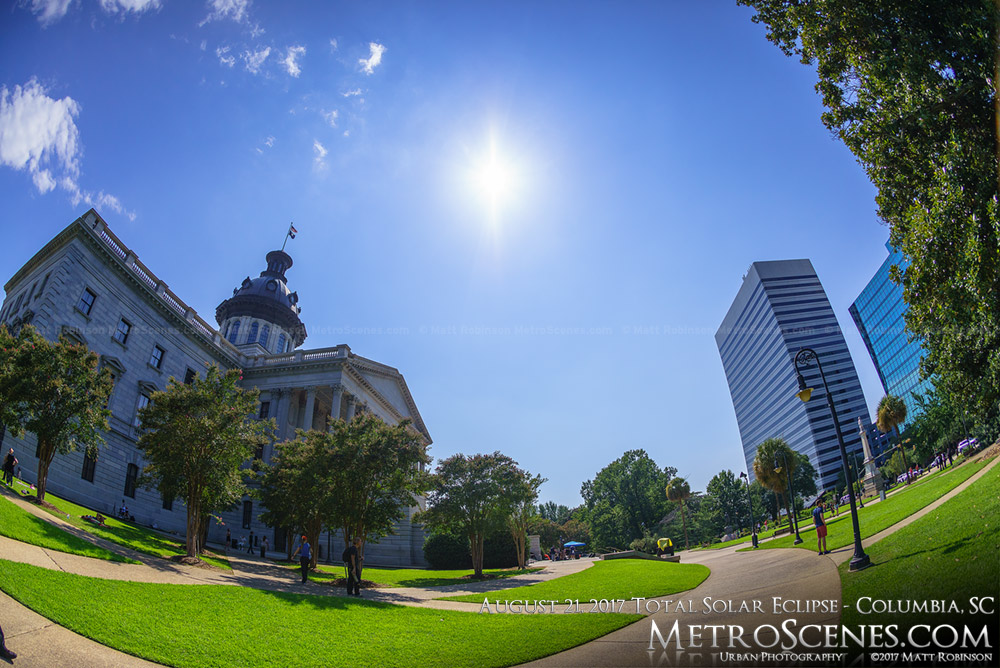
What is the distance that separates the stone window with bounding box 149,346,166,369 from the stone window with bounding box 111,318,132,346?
2904 millimetres

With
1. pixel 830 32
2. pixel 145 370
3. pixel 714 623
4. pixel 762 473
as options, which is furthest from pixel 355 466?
pixel 762 473

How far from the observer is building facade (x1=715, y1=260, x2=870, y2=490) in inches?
4892

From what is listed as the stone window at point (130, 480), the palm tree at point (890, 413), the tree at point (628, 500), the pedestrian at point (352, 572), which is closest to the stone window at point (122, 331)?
the stone window at point (130, 480)

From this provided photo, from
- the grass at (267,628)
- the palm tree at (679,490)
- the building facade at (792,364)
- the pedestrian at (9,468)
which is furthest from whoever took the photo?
the building facade at (792,364)

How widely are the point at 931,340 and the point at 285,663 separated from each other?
15.5 m

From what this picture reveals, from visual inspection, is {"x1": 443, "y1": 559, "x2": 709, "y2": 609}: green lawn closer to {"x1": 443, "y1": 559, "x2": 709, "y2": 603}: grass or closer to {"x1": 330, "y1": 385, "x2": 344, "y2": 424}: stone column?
{"x1": 443, "y1": 559, "x2": 709, "y2": 603}: grass

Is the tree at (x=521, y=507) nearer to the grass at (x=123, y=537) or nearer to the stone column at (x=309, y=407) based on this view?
the grass at (x=123, y=537)

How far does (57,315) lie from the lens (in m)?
28.9

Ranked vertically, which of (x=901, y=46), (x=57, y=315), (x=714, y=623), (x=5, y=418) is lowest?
(x=714, y=623)

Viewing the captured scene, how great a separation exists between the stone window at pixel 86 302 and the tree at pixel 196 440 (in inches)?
632

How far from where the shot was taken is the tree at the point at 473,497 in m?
28.9

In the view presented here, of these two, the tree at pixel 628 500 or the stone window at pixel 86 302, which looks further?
the tree at pixel 628 500

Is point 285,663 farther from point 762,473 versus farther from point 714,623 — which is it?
point 762,473

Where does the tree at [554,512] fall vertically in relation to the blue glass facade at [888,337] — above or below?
below
